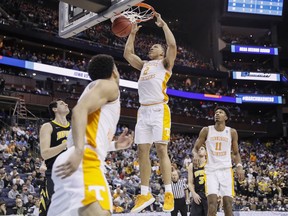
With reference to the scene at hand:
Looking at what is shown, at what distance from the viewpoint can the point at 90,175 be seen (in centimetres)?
341

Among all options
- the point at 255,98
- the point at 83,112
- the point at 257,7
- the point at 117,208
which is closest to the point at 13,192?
the point at 117,208

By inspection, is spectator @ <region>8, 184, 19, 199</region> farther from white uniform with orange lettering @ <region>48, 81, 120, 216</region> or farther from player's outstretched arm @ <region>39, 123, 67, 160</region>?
white uniform with orange lettering @ <region>48, 81, 120, 216</region>

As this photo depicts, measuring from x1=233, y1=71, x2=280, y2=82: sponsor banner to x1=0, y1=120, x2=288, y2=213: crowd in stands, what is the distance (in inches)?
531

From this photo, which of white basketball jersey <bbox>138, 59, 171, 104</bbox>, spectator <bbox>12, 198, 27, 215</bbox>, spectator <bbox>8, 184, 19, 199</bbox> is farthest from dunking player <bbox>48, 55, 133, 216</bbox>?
spectator <bbox>8, 184, 19, 199</bbox>

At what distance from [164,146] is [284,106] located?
39.0 meters

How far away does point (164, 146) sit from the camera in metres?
6.20

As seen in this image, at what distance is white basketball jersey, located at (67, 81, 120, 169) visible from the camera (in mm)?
3551

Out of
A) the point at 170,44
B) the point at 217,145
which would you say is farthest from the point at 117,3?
the point at 217,145

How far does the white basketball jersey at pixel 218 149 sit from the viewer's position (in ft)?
24.4

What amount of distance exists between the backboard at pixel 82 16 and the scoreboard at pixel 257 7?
1357 inches

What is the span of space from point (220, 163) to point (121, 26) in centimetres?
295

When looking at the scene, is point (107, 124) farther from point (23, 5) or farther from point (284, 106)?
point (284, 106)

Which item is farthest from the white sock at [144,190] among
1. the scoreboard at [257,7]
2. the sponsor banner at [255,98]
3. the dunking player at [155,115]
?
the scoreboard at [257,7]

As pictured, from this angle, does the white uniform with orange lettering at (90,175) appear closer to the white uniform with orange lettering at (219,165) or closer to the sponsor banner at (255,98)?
the white uniform with orange lettering at (219,165)
